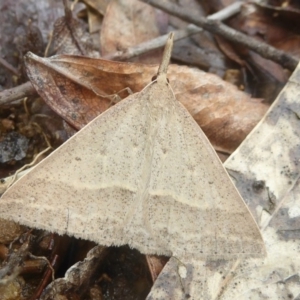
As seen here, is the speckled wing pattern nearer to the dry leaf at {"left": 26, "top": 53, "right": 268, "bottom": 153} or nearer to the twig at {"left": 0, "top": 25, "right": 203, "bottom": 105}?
the dry leaf at {"left": 26, "top": 53, "right": 268, "bottom": 153}

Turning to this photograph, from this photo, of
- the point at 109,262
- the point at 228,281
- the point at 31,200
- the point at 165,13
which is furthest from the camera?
the point at 165,13

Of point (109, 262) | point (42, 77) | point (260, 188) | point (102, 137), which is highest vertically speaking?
point (42, 77)

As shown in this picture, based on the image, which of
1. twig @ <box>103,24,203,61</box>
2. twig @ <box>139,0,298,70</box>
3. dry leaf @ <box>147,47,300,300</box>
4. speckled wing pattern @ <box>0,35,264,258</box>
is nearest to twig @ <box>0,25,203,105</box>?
twig @ <box>103,24,203,61</box>

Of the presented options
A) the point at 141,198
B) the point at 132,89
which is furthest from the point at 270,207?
the point at 132,89

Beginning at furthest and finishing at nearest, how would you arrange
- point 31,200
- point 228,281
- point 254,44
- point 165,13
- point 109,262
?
point 165,13
point 254,44
point 109,262
point 228,281
point 31,200

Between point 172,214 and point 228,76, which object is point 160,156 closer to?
point 172,214

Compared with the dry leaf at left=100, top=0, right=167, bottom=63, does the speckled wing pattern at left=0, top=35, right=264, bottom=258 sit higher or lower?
lower

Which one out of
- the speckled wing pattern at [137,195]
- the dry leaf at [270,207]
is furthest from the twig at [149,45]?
the dry leaf at [270,207]

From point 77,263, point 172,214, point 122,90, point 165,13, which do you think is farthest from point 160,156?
point 165,13
